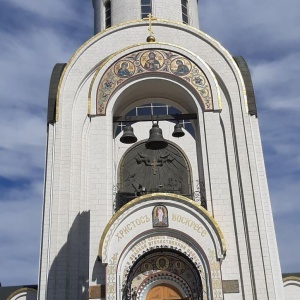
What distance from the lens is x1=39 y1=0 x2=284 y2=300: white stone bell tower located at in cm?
933

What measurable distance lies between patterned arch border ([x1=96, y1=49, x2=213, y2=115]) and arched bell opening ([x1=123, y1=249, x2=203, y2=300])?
3.87 meters

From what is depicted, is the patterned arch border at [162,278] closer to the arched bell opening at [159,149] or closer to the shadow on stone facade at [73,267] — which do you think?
the shadow on stone facade at [73,267]

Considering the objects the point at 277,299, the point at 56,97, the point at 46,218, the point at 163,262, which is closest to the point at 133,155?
the point at 56,97

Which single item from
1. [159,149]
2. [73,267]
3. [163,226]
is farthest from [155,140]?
[73,267]

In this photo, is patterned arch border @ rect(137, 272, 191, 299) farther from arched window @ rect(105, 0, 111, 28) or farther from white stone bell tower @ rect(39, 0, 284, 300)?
arched window @ rect(105, 0, 111, 28)

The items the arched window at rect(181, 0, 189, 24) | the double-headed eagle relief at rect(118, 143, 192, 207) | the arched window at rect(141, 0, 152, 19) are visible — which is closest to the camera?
the double-headed eagle relief at rect(118, 143, 192, 207)

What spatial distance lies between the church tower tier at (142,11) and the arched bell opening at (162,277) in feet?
27.9

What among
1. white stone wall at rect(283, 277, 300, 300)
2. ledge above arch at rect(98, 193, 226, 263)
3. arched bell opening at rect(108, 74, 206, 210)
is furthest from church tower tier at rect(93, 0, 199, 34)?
white stone wall at rect(283, 277, 300, 300)

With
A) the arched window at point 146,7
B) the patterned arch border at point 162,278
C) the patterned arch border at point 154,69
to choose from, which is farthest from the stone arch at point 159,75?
the arched window at point 146,7

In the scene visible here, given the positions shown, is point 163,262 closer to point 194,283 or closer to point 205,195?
point 194,283

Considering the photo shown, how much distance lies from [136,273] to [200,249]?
60.6 inches

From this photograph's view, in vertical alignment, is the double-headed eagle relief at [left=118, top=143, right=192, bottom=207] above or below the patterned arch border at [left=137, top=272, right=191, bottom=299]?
above

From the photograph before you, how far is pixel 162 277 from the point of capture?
974 centimetres

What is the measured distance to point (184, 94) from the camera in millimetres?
11555
